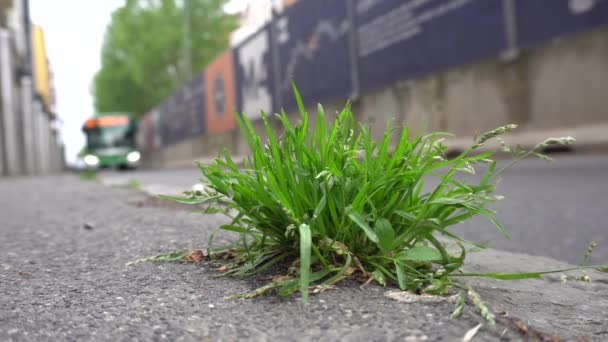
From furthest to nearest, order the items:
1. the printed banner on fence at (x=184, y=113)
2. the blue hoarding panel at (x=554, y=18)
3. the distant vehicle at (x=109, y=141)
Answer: the distant vehicle at (x=109, y=141)
the printed banner on fence at (x=184, y=113)
the blue hoarding panel at (x=554, y=18)

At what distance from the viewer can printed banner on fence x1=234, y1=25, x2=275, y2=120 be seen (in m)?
13.4

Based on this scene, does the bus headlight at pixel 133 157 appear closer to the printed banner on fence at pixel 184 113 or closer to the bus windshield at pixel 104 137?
the bus windshield at pixel 104 137

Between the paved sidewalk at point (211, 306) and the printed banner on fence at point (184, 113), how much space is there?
18128 mm

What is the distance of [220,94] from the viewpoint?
57.3 ft

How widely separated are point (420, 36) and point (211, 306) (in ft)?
25.0

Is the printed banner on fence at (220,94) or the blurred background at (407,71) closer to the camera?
the blurred background at (407,71)

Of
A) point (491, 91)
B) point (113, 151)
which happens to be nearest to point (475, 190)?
point (491, 91)

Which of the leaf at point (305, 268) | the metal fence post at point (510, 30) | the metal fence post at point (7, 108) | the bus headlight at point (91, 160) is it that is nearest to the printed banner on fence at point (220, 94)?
the metal fence post at point (7, 108)

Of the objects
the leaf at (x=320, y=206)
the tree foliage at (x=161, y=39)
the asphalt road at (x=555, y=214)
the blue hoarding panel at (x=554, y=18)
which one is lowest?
the asphalt road at (x=555, y=214)

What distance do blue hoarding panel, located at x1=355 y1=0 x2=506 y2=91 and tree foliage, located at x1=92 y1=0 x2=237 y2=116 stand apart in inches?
1238

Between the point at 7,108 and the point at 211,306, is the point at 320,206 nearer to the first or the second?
the point at 211,306

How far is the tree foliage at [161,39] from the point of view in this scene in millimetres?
38812

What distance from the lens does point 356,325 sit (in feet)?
4.09

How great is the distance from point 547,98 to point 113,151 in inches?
959
